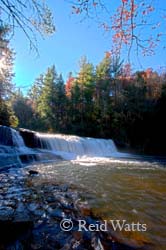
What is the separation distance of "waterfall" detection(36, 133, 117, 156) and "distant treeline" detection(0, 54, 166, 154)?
7092 millimetres

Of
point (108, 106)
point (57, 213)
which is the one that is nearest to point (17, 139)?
point (57, 213)

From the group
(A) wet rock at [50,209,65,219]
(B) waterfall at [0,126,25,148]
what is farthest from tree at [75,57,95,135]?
(A) wet rock at [50,209,65,219]

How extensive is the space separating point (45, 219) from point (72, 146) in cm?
1239

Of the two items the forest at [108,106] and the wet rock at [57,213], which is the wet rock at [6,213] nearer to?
the wet rock at [57,213]

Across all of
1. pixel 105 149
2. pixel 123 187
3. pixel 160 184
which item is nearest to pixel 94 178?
pixel 123 187

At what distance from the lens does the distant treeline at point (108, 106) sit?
85.0 ft

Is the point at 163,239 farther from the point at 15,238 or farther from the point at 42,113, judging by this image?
the point at 42,113

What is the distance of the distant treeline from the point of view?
85.0 feet

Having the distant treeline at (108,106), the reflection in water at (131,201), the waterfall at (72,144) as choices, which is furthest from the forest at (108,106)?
the reflection in water at (131,201)

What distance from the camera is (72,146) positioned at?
1566 centimetres

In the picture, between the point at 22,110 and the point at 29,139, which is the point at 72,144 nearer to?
the point at 29,139

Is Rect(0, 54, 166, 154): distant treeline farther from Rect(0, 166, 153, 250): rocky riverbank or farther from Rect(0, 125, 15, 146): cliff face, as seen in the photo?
Rect(0, 166, 153, 250): rocky riverbank

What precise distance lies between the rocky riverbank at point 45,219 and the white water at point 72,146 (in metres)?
7.92

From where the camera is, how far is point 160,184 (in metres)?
6.02
